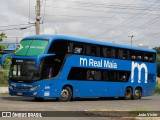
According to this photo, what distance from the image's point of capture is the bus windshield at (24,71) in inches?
928

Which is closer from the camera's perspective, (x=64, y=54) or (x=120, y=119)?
(x=120, y=119)

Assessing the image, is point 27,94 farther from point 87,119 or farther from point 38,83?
point 87,119

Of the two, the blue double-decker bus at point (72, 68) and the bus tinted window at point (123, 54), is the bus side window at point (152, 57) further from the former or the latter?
the bus tinted window at point (123, 54)

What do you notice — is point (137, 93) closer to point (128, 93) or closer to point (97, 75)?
point (128, 93)

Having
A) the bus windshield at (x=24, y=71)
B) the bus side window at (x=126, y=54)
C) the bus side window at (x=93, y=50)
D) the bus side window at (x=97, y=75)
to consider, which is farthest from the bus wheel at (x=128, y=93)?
the bus windshield at (x=24, y=71)

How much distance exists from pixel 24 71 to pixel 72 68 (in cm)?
294

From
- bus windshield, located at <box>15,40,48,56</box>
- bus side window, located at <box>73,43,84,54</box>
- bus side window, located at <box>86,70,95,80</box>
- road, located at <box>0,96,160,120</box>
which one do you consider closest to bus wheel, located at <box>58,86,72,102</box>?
road, located at <box>0,96,160,120</box>

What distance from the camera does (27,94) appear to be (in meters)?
23.9

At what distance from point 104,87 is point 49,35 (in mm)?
6154

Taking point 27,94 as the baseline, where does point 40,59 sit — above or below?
above

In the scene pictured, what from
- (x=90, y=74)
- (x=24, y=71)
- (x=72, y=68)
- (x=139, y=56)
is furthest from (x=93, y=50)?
(x=139, y=56)

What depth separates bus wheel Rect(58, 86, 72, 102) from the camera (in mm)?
25141

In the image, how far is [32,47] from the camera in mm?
24016

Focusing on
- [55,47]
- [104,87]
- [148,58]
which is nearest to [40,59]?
[55,47]
